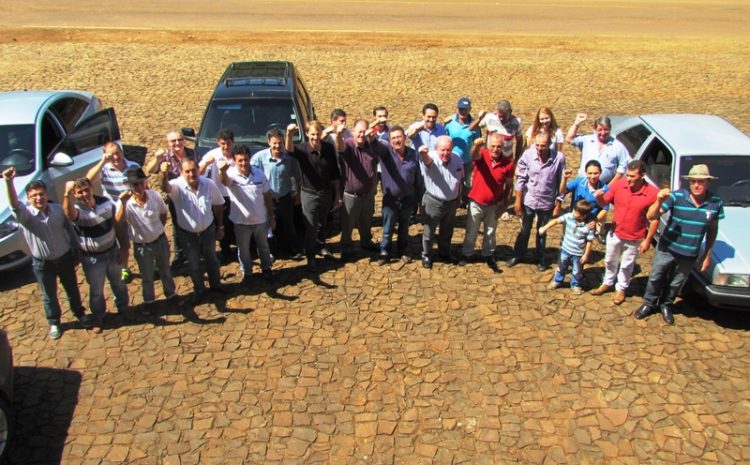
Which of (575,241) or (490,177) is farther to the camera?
(490,177)

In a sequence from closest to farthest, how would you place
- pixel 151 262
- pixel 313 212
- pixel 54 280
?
pixel 54 280 < pixel 151 262 < pixel 313 212

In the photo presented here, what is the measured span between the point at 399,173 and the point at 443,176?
1.68 feet

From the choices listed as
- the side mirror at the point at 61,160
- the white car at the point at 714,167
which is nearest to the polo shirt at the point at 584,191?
the white car at the point at 714,167

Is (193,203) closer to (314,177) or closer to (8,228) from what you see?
(314,177)

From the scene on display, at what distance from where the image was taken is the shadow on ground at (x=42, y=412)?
499 centimetres

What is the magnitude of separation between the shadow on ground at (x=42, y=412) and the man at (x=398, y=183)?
12.4ft

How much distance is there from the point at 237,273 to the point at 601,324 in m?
4.28

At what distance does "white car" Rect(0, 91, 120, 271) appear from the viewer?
23.3 feet

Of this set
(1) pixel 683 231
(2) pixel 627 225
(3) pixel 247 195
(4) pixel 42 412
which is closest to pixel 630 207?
(2) pixel 627 225

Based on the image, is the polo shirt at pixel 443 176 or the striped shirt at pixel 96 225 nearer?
the striped shirt at pixel 96 225

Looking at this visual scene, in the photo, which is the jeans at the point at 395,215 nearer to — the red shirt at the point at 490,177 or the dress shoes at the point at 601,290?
the red shirt at the point at 490,177

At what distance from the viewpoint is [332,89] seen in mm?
14742

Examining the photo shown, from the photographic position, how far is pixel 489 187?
716 centimetres

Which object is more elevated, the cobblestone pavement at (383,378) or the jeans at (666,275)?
the jeans at (666,275)
